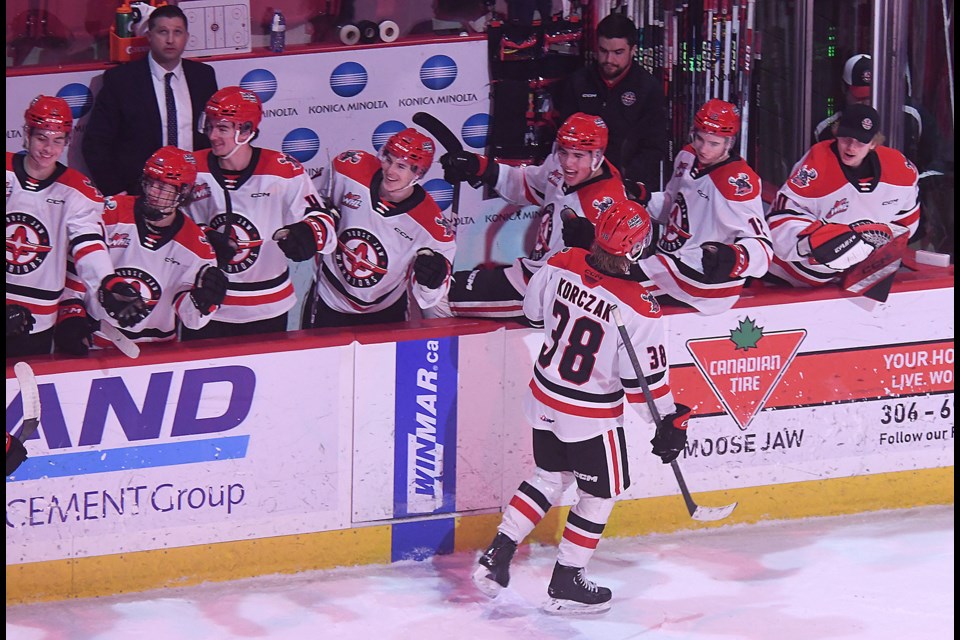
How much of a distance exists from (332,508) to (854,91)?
341cm

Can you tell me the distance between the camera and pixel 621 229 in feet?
16.1

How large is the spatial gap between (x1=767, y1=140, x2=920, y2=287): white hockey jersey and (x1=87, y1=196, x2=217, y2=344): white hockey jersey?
6.89ft

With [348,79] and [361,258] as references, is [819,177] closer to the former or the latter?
[361,258]

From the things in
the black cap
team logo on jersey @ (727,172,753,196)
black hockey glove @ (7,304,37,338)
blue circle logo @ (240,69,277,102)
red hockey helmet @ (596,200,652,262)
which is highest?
blue circle logo @ (240,69,277,102)

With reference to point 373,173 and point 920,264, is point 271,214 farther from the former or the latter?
point 920,264

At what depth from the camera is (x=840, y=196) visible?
19.5ft

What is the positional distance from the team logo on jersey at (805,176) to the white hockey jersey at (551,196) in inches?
26.7

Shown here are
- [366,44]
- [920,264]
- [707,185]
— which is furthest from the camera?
[366,44]

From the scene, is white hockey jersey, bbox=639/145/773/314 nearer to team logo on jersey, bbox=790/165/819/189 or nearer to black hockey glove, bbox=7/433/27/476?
team logo on jersey, bbox=790/165/819/189

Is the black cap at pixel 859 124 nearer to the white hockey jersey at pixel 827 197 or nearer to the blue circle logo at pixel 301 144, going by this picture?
the white hockey jersey at pixel 827 197

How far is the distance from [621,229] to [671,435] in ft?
2.18

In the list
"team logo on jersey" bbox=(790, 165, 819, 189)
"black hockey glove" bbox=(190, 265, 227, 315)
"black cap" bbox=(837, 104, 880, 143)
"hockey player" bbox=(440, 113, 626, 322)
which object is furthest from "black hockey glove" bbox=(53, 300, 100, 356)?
"black cap" bbox=(837, 104, 880, 143)

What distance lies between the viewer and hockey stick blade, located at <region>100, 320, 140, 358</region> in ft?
16.5

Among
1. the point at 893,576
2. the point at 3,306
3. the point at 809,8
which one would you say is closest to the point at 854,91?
the point at 809,8
